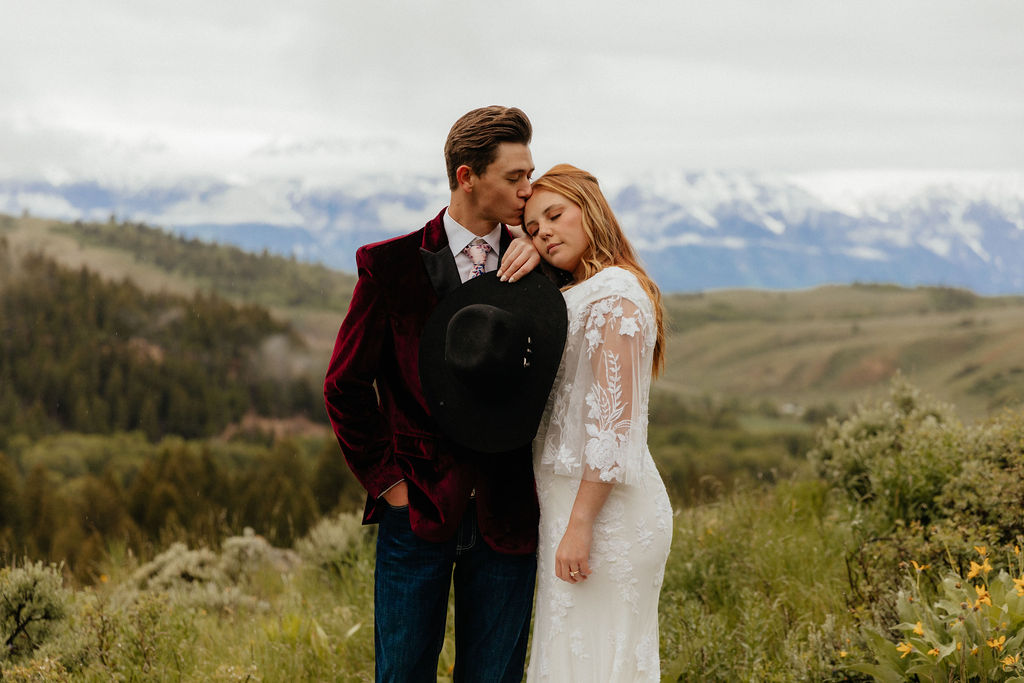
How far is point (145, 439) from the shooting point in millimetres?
45094

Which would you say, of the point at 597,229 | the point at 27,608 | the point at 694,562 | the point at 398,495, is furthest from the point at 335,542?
the point at 597,229

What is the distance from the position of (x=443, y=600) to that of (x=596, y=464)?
76 centimetres

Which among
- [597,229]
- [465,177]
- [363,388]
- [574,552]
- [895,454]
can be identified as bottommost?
[895,454]

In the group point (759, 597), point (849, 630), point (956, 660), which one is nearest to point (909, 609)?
point (956, 660)

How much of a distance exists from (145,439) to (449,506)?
47185 millimetres

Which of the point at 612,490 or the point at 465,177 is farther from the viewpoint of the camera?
the point at 465,177

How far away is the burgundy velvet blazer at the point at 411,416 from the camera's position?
8.27 feet

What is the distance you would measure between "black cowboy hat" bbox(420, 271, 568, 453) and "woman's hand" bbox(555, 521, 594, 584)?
0.29 m

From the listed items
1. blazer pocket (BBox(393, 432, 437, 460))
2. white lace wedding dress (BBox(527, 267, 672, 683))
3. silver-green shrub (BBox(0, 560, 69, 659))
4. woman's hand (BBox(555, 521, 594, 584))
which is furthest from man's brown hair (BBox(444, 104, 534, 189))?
silver-green shrub (BBox(0, 560, 69, 659))

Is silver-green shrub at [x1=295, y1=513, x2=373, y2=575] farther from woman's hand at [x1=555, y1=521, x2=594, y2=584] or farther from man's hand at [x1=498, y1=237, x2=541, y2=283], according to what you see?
man's hand at [x1=498, y1=237, x2=541, y2=283]

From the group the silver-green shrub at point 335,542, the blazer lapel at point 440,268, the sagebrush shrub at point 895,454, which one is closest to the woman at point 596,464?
the blazer lapel at point 440,268

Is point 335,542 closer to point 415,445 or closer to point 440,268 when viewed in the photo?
point 415,445

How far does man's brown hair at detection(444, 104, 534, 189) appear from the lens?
8.21 feet

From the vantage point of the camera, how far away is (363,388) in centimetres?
261
